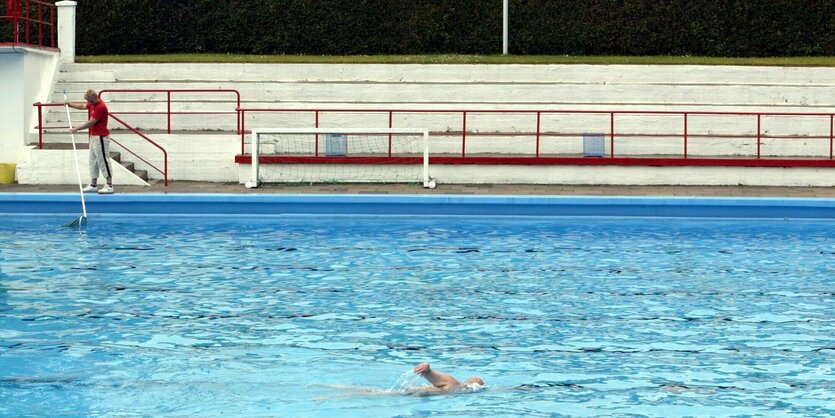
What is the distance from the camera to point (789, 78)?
24359mm

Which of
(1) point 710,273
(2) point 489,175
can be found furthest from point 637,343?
(2) point 489,175

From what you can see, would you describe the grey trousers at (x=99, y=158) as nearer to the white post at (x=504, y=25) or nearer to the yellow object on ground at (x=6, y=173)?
the yellow object on ground at (x=6, y=173)

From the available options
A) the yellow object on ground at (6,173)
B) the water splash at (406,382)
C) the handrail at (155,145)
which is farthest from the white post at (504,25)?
the water splash at (406,382)

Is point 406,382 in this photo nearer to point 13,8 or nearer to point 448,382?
point 448,382

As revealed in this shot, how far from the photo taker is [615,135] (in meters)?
21.2

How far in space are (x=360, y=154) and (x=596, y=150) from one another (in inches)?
154

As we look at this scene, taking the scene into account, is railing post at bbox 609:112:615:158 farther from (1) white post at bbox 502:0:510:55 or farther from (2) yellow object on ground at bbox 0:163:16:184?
(2) yellow object on ground at bbox 0:163:16:184

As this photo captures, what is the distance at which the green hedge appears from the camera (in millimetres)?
28156

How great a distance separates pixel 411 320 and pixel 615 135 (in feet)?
34.5

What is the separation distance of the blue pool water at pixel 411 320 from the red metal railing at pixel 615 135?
340cm

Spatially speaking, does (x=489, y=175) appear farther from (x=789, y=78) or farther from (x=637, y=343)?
(x=637, y=343)

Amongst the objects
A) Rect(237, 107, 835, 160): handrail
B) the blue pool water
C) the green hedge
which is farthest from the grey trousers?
the green hedge

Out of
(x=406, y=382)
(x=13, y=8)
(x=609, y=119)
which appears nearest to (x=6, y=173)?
(x=13, y=8)

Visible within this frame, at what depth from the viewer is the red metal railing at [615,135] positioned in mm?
20781
